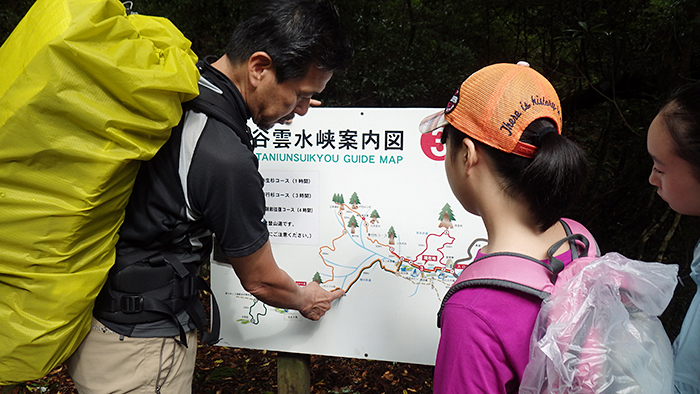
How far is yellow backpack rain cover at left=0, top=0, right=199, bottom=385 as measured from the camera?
0.98m

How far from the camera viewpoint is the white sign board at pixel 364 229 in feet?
6.33

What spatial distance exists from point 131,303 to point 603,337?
1253mm

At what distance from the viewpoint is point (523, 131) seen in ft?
3.10

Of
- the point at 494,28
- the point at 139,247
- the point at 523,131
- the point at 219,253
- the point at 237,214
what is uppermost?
the point at 494,28

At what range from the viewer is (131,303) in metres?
1.31

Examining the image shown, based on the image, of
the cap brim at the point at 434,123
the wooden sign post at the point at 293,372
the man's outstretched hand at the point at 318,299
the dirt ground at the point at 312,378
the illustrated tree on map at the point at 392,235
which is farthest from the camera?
the dirt ground at the point at 312,378

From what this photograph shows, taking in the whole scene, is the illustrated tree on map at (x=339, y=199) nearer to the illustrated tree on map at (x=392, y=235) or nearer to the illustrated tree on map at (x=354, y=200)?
the illustrated tree on map at (x=354, y=200)

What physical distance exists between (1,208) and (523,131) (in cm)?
125

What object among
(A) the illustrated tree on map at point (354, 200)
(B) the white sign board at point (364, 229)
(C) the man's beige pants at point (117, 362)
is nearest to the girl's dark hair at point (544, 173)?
(B) the white sign board at point (364, 229)

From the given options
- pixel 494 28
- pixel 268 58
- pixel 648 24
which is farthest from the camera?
pixel 494 28

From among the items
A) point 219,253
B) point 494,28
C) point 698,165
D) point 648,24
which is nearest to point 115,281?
point 219,253

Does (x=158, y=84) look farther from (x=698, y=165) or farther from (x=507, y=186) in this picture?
(x=698, y=165)

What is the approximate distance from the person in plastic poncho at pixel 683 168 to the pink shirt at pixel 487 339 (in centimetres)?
45

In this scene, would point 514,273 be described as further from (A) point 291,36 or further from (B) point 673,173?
(A) point 291,36
